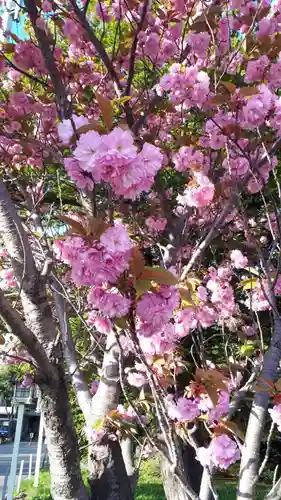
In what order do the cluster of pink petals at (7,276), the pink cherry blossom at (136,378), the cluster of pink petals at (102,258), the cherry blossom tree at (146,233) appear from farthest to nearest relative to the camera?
the cluster of pink petals at (7,276) → the pink cherry blossom at (136,378) → the cherry blossom tree at (146,233) → the cluster of pink petals at (102,258)

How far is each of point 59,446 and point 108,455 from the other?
0.56m

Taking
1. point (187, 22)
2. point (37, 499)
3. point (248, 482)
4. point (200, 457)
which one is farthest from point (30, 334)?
point (37, 499)

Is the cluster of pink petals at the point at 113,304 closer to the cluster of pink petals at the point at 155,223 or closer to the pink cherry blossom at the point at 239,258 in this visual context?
the cluster of pink petals at the point at 155,223

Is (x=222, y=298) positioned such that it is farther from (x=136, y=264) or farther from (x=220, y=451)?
(x=136, y=264)

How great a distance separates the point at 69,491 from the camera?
1.92 m

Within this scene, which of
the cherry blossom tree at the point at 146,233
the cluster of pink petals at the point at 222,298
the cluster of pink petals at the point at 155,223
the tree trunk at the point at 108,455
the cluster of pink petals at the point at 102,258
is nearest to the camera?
the cluster of pink petals at the point at 102,258

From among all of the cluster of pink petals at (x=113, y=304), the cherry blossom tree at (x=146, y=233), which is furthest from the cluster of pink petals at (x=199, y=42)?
the cluster of pink petals at (x=113, y=304)

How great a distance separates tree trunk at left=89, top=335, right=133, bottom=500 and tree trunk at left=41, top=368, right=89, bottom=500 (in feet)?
1.22

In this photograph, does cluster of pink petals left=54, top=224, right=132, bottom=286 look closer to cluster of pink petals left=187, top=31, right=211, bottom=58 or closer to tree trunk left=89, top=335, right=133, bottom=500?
tree trunk left=89, top=335, right=133, bottom=500

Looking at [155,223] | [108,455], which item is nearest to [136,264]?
[108,455]

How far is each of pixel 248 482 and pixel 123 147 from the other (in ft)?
4.78

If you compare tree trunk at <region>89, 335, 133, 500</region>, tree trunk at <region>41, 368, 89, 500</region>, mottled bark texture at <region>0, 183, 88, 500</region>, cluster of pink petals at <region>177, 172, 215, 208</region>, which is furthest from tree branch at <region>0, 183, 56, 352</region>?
cluster of pink petals at <region>177, 172, 215, 208</region>

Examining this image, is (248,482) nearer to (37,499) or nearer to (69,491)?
(69,491)

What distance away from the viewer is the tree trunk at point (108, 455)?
2.31 m
